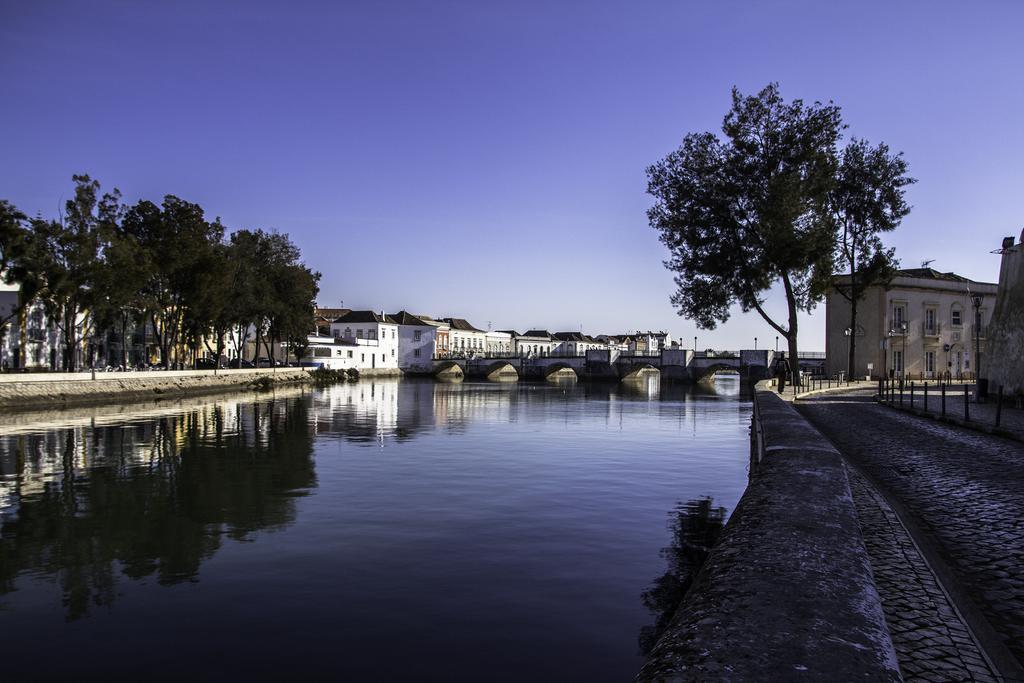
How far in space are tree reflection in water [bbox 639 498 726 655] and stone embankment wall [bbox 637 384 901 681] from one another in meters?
1.27

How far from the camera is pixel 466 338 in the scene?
146250 mm

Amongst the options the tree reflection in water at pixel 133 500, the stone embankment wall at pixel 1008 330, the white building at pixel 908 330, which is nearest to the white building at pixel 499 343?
the white building at pixel 908 330

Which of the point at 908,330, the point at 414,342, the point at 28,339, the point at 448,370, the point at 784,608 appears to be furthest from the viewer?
the point at 414,342

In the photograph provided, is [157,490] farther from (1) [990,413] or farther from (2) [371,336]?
(2) [371,336]

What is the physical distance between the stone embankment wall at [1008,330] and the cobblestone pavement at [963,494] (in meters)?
7.94

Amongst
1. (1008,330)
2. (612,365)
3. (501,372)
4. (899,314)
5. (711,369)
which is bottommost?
(501,372)

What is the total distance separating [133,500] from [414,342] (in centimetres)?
10699

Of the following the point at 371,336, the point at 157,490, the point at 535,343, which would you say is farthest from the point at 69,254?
the point at 535,343

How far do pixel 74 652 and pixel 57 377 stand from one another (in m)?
41.3

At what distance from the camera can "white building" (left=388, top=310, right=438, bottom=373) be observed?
119 meters

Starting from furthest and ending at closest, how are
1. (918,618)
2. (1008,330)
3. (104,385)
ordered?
1. (104,385)
2. (1008,330)
3. (918,618)

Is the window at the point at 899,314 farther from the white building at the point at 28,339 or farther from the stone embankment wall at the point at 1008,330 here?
the white building at the point at 28,339

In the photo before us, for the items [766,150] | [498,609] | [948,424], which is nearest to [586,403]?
[766,150]

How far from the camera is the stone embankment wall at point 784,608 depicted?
3.15 meters
